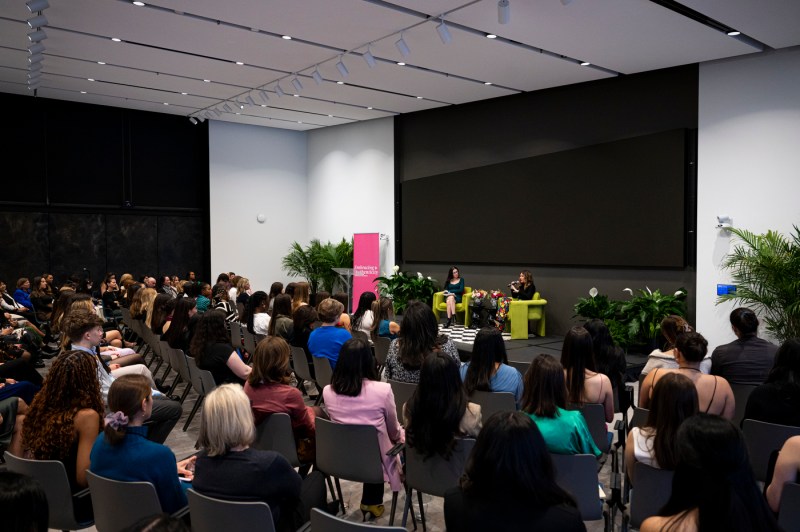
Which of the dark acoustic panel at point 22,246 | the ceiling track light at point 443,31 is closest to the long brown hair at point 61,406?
the ceiling track light at point 443,31

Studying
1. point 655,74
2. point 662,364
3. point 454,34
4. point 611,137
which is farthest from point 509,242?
point 662,364

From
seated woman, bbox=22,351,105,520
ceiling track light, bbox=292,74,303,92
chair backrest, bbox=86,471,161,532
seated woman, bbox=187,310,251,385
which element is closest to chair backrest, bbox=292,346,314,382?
seated woman, bbox=187,310,251,385

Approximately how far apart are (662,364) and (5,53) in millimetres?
10172

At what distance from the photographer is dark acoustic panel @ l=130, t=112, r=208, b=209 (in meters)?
14.4

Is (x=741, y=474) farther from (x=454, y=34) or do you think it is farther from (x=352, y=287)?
(x=352, y=287)

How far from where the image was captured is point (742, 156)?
8664 millimetres

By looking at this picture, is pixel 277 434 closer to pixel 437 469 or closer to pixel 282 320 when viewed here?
pixel 437 469

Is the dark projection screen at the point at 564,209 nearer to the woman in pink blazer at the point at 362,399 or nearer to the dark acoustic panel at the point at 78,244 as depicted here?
the dark acoustic panel at the point at 78,244

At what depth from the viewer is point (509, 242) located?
11.7 meters

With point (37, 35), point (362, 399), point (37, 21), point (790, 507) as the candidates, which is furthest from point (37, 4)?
point (790, 507)

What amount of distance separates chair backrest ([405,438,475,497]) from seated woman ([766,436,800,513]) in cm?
132

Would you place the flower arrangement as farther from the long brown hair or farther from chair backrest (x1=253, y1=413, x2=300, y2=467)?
the long brown hair

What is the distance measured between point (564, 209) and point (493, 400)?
24.5 feet

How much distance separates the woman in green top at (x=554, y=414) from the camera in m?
3.02
